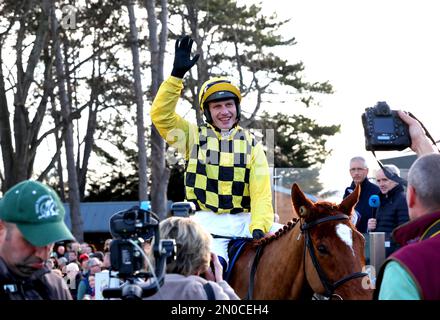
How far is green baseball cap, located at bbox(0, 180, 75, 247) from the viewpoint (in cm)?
296

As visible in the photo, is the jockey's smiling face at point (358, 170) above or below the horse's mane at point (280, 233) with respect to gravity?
above

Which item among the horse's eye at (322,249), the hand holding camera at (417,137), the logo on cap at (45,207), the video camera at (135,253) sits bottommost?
the horse's eye at (322,249)

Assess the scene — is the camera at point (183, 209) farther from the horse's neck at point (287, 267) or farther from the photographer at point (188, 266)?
the horse's neck at point (287, 267)

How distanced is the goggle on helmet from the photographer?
7.76 ft

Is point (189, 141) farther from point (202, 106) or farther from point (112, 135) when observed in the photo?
point (112, 135)

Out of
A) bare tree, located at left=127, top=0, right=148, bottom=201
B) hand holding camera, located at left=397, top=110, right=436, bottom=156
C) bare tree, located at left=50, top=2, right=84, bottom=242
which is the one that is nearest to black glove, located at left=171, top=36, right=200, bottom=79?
hand holding camera, located at left=397, top=110, right=436, bottom=156

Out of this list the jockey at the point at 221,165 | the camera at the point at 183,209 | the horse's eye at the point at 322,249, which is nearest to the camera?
the camera at the point at 183,209

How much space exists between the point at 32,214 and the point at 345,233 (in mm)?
2255

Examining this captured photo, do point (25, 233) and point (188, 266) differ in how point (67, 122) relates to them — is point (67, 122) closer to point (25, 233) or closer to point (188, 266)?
point (188, 266)

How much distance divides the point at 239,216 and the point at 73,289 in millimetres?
5644

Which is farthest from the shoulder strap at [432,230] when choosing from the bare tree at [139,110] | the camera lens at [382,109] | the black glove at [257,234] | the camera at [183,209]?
the bare tree at [139,110]

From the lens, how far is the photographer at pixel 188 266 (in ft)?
10.6

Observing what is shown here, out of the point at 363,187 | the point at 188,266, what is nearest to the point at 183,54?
the point at 188,266

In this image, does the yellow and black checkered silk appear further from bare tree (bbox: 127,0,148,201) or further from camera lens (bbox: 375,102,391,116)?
bare tree (bbox: 127,0,148,201)
